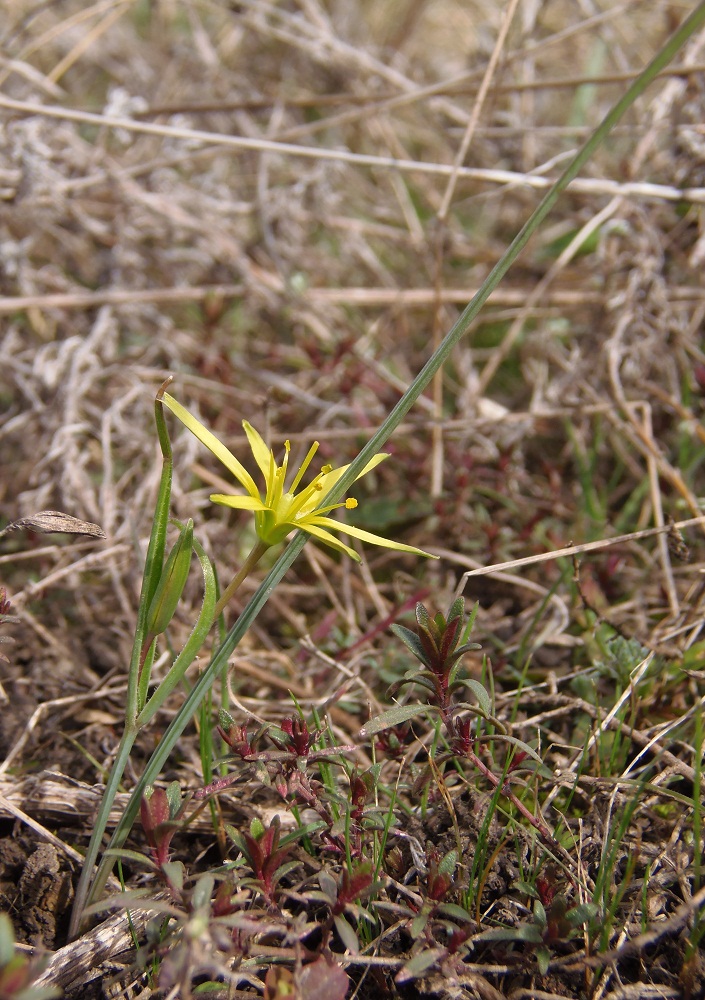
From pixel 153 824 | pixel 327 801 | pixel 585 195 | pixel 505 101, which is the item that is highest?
pixel 505 101

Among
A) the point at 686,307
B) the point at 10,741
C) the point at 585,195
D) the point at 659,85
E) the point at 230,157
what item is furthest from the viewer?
A: the point at 659,85

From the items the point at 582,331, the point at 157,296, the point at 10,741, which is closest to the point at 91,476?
the point at 157,296

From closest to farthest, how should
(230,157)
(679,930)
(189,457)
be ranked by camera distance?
(679,930)
(189,457)
(230,157)

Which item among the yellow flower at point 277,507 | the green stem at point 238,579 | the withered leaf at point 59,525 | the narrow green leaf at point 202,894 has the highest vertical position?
the yellow flower at point 277,507

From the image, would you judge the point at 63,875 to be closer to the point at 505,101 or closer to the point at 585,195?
the point at 585,195

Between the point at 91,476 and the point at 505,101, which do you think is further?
the point at 505,101

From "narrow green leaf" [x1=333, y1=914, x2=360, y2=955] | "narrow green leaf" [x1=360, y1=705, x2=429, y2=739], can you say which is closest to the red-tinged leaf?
"narrow green leaf" [x1=333, y1=914, x2=360, y2=955]

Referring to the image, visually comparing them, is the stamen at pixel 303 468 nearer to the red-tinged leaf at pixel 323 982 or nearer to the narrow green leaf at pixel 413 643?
the narrow green leaf at pixel 413 643

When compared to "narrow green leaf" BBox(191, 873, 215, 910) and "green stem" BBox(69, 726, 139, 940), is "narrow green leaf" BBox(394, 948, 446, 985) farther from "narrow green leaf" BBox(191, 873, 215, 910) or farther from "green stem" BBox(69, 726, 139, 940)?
"green stem" BBox(69, 726, 139, 940)

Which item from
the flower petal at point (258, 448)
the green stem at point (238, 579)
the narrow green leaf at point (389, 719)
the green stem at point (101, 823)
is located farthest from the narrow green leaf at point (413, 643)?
the green stem at point (101, 823)
